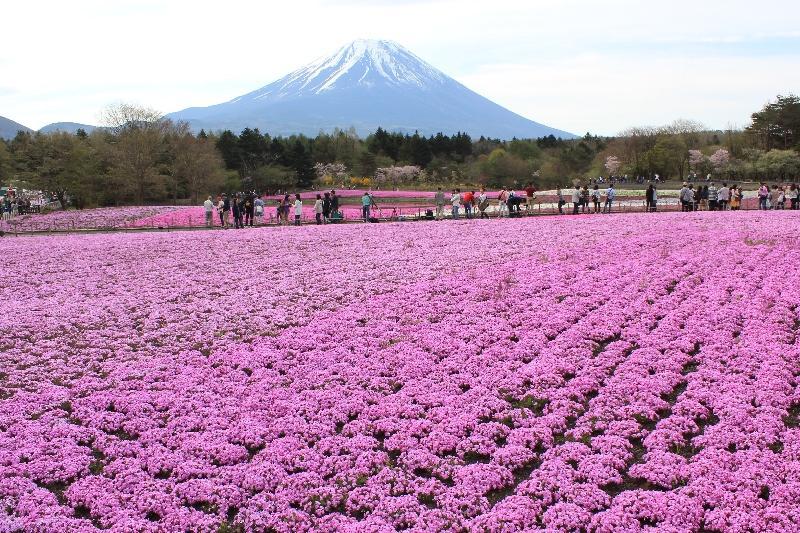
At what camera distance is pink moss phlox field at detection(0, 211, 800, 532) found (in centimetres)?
905

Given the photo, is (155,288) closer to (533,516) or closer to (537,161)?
(533,516)

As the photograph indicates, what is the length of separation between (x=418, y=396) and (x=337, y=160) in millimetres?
103215

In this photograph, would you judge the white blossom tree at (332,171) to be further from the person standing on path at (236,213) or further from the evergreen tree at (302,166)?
the person standing on path at (236,213)

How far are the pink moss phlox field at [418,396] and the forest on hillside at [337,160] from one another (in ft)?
186

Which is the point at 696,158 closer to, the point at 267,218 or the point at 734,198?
the point at 734,198

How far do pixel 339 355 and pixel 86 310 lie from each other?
924 cm

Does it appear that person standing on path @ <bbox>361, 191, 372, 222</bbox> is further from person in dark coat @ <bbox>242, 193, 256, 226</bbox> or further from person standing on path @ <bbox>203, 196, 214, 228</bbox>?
person standing on path @ <bbox>203, 196, 214, 228</bbox>

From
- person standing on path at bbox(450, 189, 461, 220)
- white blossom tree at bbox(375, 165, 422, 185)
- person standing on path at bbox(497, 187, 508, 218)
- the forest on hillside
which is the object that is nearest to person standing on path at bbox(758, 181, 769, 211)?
person standing on path at bbox(497, 187, 508, 218)

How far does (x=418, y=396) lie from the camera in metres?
12.5

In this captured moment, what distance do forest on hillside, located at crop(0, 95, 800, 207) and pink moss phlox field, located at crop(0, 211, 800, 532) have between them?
5662 cm

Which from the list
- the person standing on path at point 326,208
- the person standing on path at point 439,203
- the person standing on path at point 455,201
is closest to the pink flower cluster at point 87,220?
the person standing on path at point 326,208

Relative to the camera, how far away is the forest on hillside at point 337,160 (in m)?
75.1

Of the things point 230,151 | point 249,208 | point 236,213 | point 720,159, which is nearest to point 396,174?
point 230,151

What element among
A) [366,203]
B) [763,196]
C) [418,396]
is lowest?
[418,396]
